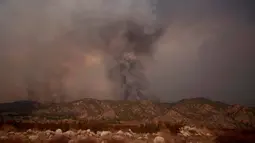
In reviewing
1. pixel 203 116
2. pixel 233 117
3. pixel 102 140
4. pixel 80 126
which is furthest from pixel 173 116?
pixel 102 140

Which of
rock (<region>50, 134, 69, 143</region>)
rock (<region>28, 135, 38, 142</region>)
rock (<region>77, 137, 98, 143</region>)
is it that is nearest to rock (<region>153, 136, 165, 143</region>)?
rock (<region>77, 137, 98, 143</region>)

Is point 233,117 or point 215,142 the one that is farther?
point 233,117

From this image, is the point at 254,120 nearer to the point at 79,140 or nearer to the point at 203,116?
the point at 203,116

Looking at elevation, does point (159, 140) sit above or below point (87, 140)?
below

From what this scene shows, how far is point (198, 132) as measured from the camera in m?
50.9

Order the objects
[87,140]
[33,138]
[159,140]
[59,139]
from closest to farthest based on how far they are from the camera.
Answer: [87,140]
[59,139]
[159,140]
[33,138]

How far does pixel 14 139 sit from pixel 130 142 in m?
17.6

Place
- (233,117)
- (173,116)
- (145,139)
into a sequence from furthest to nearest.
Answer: (173,116) < (233,117) < (145,139)

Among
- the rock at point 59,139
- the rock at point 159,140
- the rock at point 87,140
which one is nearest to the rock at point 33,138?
the rock at point 59,139

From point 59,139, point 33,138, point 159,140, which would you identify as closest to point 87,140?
point 59,139

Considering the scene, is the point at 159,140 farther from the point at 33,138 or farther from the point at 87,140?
the point at 33,138

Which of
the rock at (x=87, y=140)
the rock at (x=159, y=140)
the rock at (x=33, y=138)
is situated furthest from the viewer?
the rock at (x=33, y=138)

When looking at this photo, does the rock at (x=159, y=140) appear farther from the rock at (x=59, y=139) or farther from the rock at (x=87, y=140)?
the rock at (x=59, y=139)

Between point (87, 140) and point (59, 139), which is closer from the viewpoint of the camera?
point (87, 140)
